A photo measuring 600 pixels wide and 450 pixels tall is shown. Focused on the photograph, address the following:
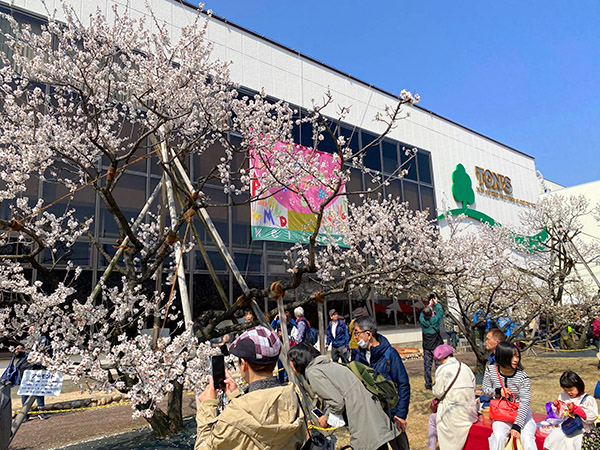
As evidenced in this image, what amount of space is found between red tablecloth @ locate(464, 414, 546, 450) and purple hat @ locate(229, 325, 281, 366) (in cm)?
321

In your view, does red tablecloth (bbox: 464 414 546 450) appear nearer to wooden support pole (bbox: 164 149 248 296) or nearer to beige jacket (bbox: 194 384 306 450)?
beige jacket (bbox: 194 384 306 450)

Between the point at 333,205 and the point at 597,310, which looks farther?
the point at 333,205

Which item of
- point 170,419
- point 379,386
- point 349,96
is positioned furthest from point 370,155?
point 379,386

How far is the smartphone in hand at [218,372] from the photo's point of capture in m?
2.41

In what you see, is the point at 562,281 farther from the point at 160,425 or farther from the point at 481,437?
the point at 160,425

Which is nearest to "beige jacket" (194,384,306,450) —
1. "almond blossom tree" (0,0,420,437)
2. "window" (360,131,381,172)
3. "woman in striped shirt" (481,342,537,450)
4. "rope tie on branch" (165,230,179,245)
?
"almond blossom tree" (0,0,420,437)

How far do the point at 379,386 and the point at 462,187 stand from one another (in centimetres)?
2034

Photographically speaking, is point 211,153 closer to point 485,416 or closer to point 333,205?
point 333,205

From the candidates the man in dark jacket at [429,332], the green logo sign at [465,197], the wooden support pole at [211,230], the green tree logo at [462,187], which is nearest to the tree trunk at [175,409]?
the wooden support pole at [211,230]

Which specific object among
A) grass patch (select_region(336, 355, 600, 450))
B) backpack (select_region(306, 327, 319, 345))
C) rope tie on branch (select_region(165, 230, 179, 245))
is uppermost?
rope tie on branch (select_region(165, 230, 179, 245))

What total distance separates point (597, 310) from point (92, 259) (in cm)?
1464

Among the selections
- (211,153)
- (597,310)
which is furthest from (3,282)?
(597,310)

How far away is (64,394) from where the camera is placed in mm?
9719

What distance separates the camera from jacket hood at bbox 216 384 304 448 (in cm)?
204
